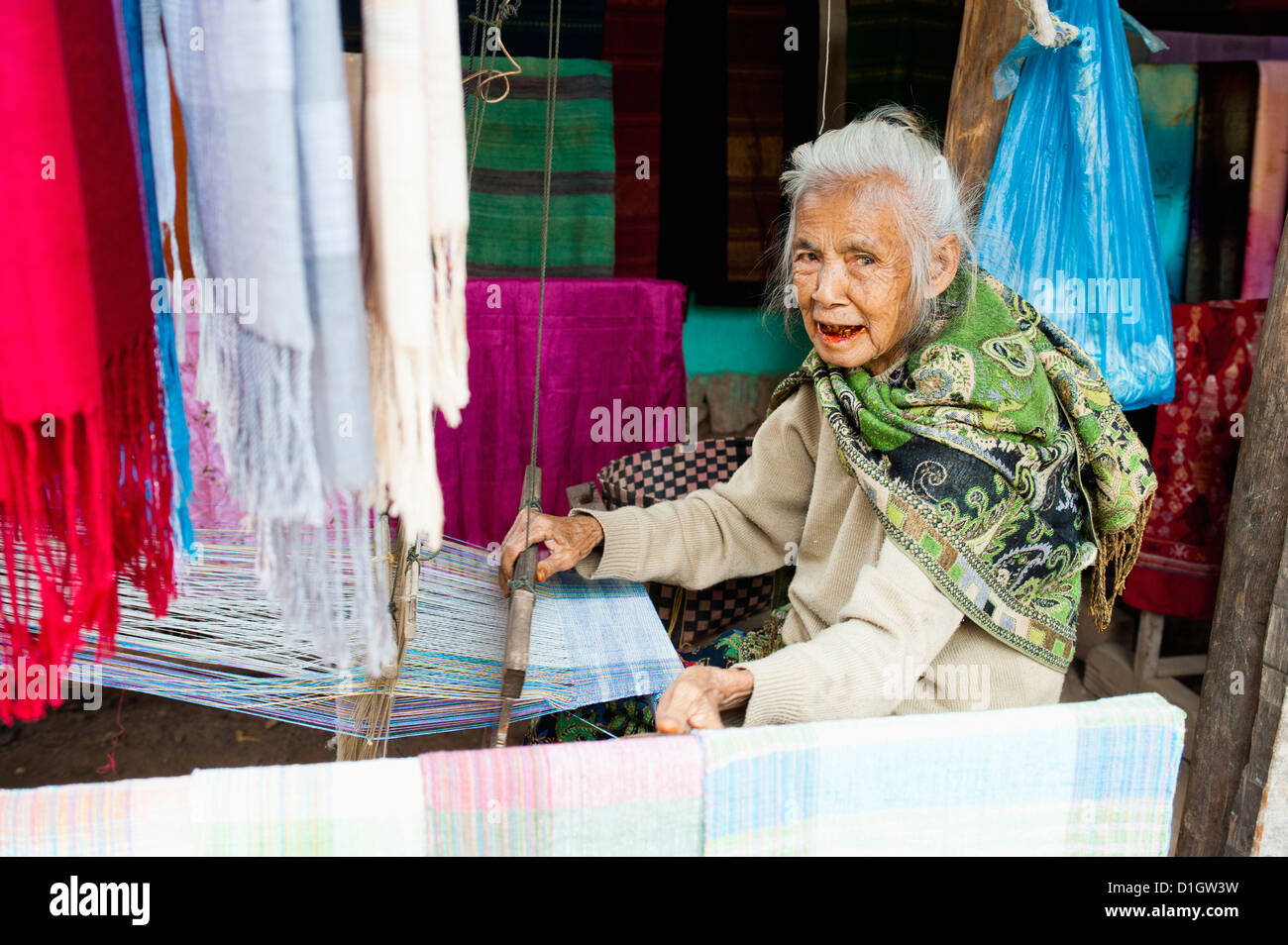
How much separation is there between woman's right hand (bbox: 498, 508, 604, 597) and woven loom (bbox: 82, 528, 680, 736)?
0.09m

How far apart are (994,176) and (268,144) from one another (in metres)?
1.86

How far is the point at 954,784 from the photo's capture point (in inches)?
43.7

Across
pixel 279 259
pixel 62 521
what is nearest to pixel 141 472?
pixel 62 521

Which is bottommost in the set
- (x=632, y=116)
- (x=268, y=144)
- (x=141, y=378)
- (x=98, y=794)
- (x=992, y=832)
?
(x=992, y=832)

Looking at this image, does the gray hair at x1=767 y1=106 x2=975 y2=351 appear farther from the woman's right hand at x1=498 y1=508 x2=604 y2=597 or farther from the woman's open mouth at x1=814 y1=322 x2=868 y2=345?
the woman's right hand at x1=498 y1=508 x2=604 y2=597

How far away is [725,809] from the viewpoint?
3.52ft

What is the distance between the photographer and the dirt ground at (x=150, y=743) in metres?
3.04

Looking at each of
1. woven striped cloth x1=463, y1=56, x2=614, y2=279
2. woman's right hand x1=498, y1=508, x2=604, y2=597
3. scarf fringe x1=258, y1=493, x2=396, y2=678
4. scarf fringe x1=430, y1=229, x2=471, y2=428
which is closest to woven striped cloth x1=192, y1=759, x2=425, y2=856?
scarf fringe x1=258, y1=493, x2=396, y2=678

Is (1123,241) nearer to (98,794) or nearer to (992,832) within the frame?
(992,832)

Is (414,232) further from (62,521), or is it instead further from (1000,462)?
(1000,462)

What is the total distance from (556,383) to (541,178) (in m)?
0.76
